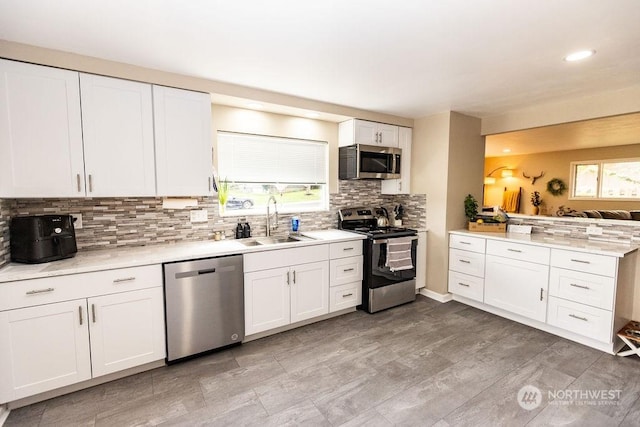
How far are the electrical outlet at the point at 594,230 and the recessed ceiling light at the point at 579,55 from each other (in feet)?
5.92

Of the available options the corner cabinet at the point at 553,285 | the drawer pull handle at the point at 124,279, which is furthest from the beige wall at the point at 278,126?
the corner cabinet at the point at 553,285

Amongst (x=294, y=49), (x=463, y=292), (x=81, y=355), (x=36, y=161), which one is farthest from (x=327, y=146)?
(x=81, y=355)

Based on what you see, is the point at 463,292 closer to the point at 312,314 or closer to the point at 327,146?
the point at 312,314

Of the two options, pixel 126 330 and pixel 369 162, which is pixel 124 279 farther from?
pixel 369 162

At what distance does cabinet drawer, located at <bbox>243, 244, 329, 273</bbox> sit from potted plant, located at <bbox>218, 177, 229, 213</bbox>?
2.37 ft

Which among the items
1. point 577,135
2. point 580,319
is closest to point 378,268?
point 580,319

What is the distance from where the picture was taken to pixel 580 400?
2.00 metres

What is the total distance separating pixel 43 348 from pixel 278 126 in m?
2.68

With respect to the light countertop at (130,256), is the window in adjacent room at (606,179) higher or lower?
higher

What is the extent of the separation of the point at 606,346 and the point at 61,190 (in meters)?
4.44

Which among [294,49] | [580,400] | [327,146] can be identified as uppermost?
[294,49]

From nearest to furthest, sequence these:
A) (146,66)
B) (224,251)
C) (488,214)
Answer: (146,66), (224,251), (488,214)

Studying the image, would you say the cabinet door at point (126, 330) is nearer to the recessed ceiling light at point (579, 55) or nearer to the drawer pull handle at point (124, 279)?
the drawer pull handle at point (124, 279)

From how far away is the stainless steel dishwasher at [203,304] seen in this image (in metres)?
2.32
